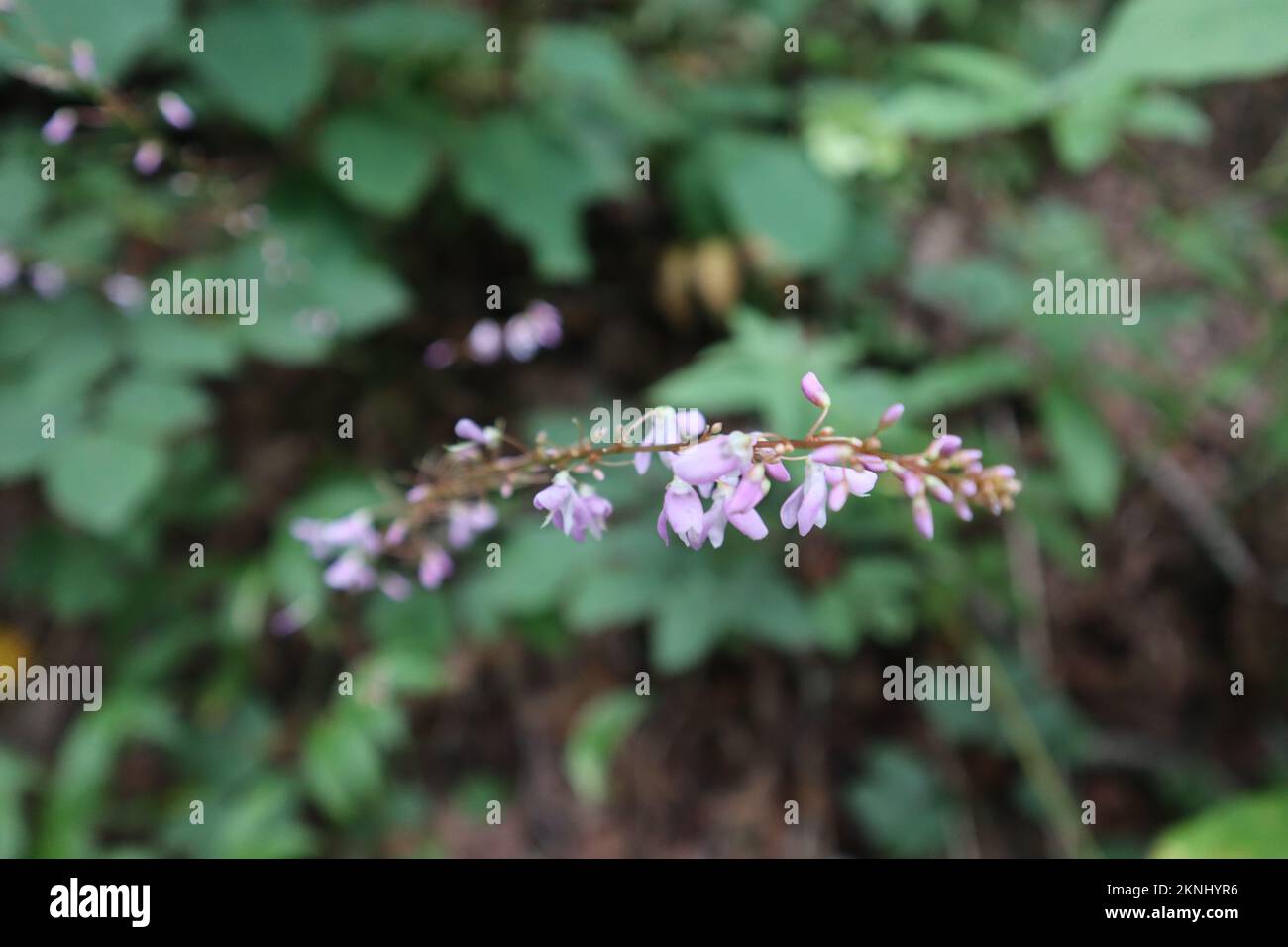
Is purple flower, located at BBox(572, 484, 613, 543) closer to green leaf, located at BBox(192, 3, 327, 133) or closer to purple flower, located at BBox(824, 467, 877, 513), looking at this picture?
purple flower, located at BBox(824, 467, 877, 513)

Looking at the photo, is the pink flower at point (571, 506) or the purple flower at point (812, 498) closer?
the purple flower at point (812, 498)

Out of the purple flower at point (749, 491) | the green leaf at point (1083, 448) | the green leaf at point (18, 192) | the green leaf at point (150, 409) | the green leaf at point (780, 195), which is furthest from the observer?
the green leaf at point (780, 195)

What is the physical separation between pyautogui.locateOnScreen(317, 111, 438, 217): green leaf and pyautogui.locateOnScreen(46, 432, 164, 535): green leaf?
954 millimetres

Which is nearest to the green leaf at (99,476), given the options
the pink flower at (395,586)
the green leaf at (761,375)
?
the pink flower at (395,586)

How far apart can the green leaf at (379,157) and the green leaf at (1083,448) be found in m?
1.99

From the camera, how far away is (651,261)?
3594 mm

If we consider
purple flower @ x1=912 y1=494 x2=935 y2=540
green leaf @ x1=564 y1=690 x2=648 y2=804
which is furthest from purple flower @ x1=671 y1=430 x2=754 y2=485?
green leaf @ x1=564 y1=690 x2=648 y2=804

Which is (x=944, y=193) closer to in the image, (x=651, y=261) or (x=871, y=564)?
(x=651, y=261)

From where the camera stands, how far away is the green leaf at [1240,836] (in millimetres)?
1809

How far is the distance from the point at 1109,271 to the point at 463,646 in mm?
2565

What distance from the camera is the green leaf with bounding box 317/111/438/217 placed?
264 centimetres

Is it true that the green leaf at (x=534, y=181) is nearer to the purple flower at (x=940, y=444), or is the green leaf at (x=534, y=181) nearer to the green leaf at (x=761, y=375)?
the green leaf at (x=761, y=375)
